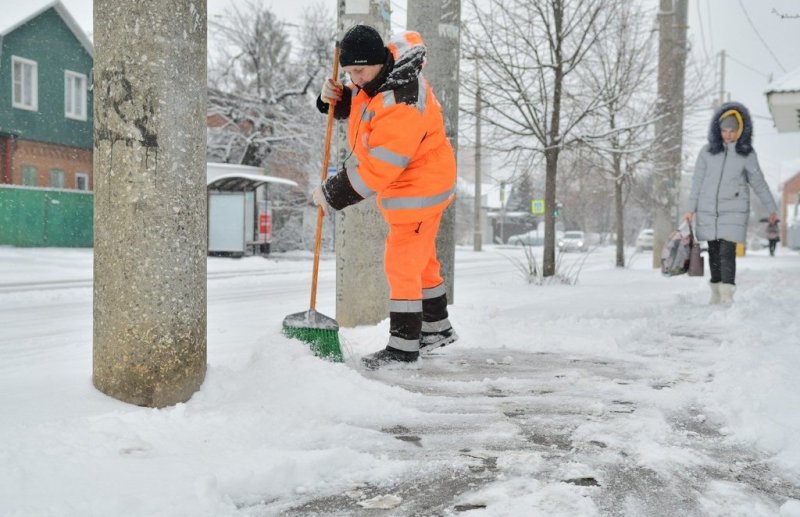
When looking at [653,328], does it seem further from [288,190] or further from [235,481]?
[288,190]

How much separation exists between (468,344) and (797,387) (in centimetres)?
211

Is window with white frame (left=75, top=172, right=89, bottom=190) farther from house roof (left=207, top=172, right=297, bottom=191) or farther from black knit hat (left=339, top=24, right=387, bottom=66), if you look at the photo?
black knit hat (left=339, top=24, right=387, bottom=66)

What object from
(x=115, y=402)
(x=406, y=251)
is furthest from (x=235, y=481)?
(x=406, y=251)

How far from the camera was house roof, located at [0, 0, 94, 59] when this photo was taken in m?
23.1

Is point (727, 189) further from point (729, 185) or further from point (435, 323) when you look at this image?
point (435, 323)

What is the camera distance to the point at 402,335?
4.18 meters

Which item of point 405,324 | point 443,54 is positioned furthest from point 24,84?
point 405,324

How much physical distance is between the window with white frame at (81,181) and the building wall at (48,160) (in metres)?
0.06

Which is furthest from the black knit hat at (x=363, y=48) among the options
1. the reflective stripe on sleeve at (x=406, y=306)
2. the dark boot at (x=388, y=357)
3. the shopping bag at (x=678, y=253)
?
the shopping bag at (x=678, y=253)

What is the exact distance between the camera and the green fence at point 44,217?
754 inches

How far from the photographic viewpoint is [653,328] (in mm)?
5801

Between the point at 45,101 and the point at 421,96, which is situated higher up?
the point at 45,101

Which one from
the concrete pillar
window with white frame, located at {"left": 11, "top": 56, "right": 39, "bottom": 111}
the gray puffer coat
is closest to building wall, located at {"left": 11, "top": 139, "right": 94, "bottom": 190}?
window with white frame, located at {"left": 11, "top": 56, "right": 39, "bottom": 111}

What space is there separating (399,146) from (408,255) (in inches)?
26.5
